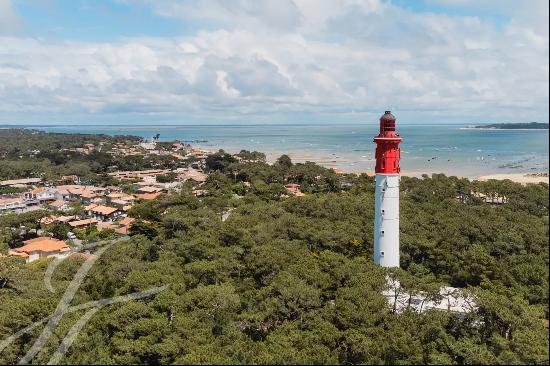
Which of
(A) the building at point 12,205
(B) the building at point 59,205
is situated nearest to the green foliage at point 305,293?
(B) the building at point 59,205

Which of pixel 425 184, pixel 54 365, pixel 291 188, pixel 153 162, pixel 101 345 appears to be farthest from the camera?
pixel 153 162

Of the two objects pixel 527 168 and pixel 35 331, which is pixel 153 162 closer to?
pixel 527 168

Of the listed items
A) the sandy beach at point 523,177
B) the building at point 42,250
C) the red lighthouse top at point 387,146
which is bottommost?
the building at point 42,250

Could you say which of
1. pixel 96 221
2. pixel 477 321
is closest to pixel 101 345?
pixel 477 321

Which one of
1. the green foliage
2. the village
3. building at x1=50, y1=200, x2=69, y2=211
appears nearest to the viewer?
the green foliage

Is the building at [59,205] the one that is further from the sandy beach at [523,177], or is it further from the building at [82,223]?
the sandy beach at [523,177]

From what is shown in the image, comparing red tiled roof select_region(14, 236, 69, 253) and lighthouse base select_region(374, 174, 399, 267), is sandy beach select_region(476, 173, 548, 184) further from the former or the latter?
red tiled roof select_region(14, 236, 69, 253)

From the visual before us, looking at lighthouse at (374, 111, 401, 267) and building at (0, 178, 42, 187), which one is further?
building at (0, 178, 42, 187)

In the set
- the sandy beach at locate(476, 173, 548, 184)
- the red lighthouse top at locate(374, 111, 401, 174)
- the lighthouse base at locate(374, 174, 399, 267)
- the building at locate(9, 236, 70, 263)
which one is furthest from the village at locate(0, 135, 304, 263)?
the sandy beach at locate(476, 173, 548, 184)
